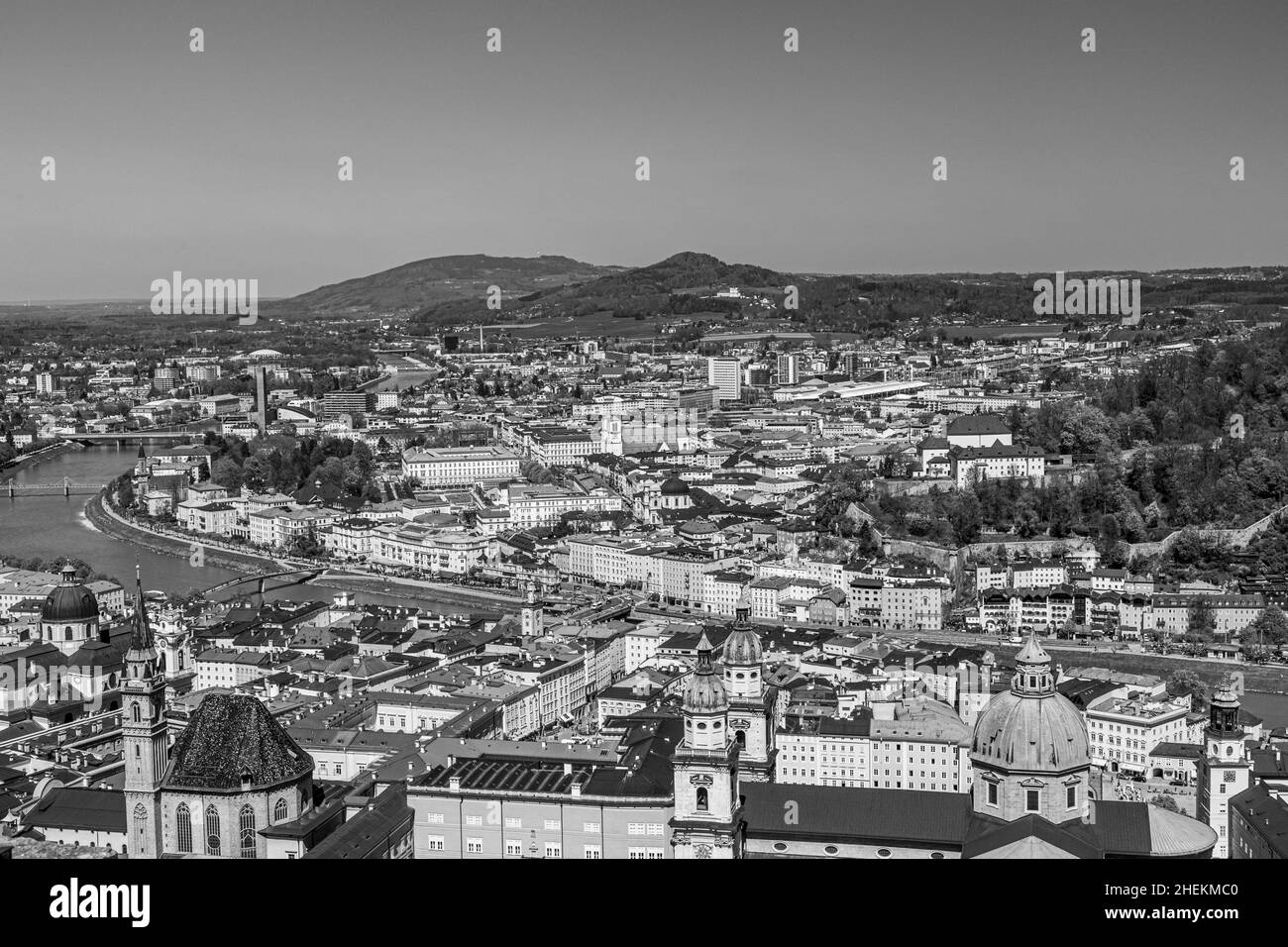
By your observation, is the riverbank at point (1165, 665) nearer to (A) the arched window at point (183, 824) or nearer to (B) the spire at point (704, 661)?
(B) the spire at point (704, 661)

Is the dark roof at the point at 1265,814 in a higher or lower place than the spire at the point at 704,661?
lower

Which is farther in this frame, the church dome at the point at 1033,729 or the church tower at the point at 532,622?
the church tower at the point at 532,622

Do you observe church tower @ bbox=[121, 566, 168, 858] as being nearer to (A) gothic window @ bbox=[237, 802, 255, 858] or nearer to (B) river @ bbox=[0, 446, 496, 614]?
(A) gothic window @ bbox=[237, 802, 255, 858]

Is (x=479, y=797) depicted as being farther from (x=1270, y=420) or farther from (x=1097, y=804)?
(x=1270, y=420)

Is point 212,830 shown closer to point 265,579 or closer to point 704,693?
point 704,693

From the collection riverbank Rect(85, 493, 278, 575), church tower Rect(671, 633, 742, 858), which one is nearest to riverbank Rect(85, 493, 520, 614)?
riverbank Rect(85, 493, 278, 575)

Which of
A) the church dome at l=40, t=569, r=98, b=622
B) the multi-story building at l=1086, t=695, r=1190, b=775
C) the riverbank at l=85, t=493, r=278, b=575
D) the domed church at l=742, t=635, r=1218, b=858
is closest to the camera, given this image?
the domed church at l=742, t=635, r=1218, b=858

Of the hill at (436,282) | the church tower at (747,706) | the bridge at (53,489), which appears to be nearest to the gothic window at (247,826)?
the church tower at (747,706)
